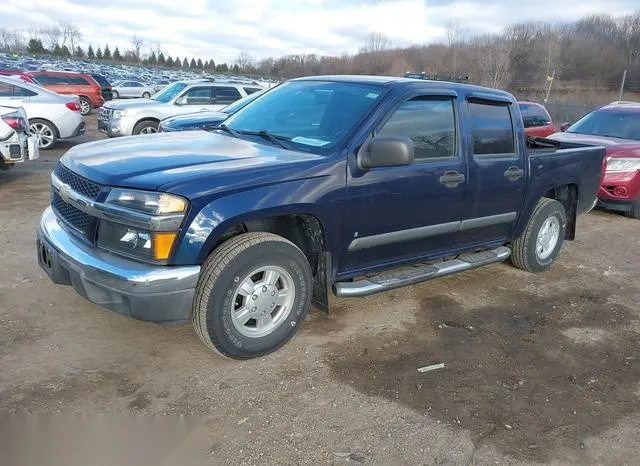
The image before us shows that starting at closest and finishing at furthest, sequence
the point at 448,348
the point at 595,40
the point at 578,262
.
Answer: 1. the point at 448,348
2. the point at 578,262
3. the point at 595,40

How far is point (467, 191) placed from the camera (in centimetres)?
455

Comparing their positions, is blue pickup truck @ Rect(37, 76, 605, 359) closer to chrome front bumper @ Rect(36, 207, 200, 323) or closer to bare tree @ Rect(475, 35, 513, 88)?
chrome front bumper @ Rect(36, 207, 200, 323)

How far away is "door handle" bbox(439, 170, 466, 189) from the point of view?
4.33m

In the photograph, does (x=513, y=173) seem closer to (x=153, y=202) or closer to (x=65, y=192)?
(x=153, y=202)

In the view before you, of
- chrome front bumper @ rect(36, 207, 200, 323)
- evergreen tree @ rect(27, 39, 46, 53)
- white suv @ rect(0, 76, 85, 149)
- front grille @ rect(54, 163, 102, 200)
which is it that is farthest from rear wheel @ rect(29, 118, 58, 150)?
evergreen tree @ rect(27, 39, 46, 53)

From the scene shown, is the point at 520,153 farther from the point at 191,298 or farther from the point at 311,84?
the point at 191,298

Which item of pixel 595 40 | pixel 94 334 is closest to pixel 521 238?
pixel 94 334

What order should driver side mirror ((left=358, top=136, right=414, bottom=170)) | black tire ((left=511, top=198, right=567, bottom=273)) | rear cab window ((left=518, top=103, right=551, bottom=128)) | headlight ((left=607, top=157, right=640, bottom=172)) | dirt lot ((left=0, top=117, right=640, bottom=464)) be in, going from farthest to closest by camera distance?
1. rear cab window ((left=518, top=103, right=551, bottom=128))
2. headlight ((left=607, top=157, right=640, bottom=172))
3. black tire ((left=511, top=198, right=567, bottom=273))
4. driver side mirror ((left=358, top=136, right=414, bottom=170))
5. dirt lot ((left=0, top=117, right=640, bottom=464))

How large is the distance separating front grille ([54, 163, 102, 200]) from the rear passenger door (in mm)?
2806

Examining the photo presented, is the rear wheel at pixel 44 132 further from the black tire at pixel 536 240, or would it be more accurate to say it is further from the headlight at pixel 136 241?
the black tire at pixel 536 240

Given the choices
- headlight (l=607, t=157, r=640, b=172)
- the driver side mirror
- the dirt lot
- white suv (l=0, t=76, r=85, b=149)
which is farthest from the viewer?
white suv (l=0, t=76, r=85, b=149)

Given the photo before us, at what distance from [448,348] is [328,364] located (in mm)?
932

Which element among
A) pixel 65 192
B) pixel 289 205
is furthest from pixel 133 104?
pixel 289 205

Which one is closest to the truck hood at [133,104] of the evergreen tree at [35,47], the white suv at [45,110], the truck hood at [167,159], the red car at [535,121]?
the white suv at [45,110]
